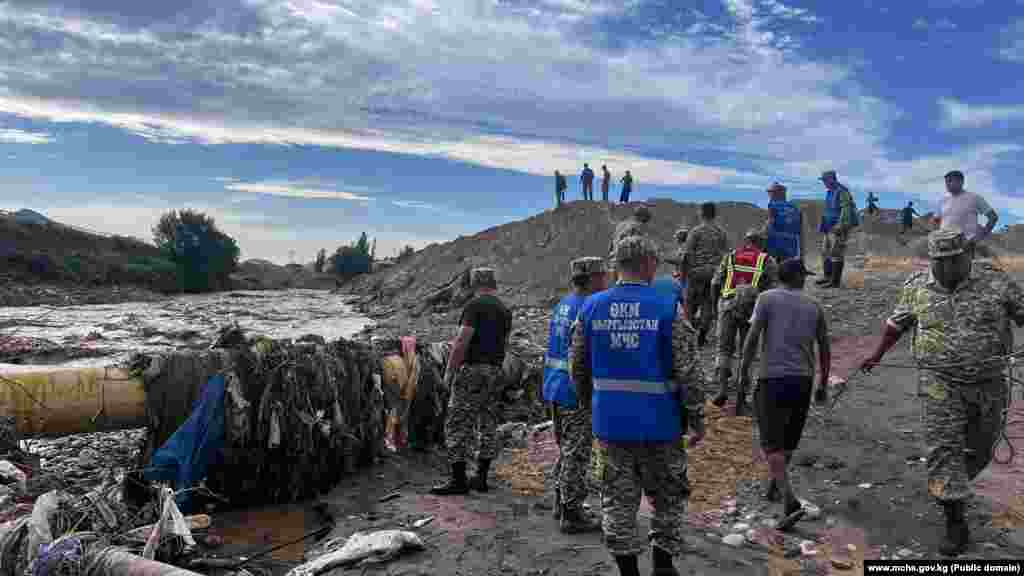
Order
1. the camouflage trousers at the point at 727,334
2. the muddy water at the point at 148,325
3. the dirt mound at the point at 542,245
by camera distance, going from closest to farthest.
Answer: the camouflage trousers at the point at 727,334 < the muddy water at the point at 148,325 < the dirt mound at the point at 542,245

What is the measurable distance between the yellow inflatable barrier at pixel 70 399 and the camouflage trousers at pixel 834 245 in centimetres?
1075

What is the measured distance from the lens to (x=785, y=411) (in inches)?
168

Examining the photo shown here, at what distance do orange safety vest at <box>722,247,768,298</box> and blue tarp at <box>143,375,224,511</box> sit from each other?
469 cm

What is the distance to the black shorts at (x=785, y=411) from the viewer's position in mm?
4254

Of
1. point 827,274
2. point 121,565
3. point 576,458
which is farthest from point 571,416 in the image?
point 827,274

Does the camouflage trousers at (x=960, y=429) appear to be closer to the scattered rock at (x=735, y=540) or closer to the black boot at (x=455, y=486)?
the scattered rock at (x=735, y=540)

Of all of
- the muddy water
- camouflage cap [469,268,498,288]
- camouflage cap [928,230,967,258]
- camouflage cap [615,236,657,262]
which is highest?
camouflage cap [928,230,967,258]

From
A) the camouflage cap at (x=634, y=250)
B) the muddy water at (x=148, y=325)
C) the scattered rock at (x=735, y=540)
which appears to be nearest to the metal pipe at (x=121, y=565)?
the camouflage cap at (x=634, y=250)

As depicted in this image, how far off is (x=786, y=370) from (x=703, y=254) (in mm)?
4085

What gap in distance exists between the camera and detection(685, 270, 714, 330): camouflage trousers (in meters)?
8.35

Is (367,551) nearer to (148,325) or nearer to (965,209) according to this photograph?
(965,209)

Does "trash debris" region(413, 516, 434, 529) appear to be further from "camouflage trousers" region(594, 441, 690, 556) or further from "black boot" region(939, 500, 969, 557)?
"black boot" region(939, 500, 969, 557)

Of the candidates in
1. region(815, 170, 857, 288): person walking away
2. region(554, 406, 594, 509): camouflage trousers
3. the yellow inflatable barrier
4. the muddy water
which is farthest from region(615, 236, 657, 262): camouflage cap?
the muddy water

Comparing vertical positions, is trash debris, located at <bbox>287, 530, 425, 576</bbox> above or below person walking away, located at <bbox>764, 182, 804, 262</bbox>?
below
